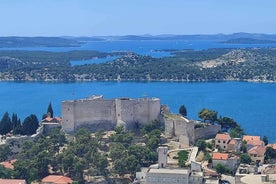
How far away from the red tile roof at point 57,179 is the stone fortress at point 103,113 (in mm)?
4819

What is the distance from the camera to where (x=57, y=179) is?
23.0 m

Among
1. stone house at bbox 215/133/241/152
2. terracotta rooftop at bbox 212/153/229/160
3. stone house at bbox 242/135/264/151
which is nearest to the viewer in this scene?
terracotta rooftop at bbox 212/153/229/160

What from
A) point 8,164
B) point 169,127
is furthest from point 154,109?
point 8,164

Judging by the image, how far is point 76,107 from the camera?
27938 mm

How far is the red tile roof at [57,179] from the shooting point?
22750 millimetres

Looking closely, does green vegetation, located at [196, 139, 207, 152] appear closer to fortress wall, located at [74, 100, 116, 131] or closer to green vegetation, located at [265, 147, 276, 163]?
green vegetation, located at [265, 147, 276, 163]

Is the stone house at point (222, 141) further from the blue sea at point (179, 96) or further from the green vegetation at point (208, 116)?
the blue sea at point (179, 96)

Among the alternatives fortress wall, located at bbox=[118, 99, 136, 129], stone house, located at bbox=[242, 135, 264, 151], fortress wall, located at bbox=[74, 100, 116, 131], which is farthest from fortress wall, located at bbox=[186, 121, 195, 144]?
fortress wall, located at bbox=[74, 100, 116, 131]

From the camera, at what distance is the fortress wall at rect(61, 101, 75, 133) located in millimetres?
27812

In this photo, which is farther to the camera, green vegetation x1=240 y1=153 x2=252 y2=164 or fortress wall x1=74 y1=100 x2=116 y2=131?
fortress wall x1=74 y1=100 x2=116 y2=131

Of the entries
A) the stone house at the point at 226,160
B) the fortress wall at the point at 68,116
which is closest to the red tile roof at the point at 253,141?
the stone house at the point at 226,160

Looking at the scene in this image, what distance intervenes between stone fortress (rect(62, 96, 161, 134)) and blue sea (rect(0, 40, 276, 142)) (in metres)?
10.2

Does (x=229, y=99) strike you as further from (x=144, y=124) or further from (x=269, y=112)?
(x=144, y=124)

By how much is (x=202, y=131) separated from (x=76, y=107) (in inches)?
233
